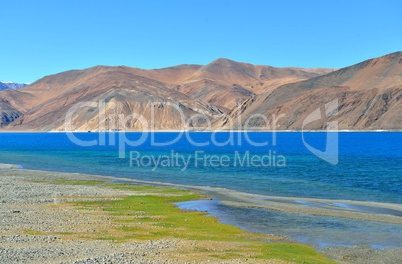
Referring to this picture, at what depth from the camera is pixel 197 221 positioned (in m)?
32.4

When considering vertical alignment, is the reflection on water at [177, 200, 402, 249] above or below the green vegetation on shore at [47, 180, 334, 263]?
below

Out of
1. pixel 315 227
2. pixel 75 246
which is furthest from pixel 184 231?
pixel 315 227

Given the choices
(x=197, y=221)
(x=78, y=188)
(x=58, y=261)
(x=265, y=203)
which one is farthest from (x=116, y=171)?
(x=58, y=261)

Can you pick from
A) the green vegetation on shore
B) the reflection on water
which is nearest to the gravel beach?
the green vegetation on shore

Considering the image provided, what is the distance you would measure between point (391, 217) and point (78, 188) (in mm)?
27907

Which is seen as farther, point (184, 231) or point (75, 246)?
point (184, 231)

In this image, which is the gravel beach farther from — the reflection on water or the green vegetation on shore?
the reflection on water

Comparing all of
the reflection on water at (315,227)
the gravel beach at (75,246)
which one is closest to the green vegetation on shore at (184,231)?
the gravel beach at (75,246)

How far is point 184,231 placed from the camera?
93.1 feet

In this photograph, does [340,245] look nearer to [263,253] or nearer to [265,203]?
[263,253]

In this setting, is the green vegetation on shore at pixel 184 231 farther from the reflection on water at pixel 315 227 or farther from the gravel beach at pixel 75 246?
the reflection on water at pixel 315 227

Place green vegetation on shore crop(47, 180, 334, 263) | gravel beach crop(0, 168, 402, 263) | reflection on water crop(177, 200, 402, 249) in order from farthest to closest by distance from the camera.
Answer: reflection on water crop(177, 200, 402, 249)
green vegetation on shore crop(47, 180, 334, 263)
gravel beach crop(0, 168, 402, 263)

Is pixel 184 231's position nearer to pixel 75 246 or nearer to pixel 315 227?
pixel 75 246

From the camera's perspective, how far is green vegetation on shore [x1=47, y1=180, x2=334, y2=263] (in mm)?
23469
